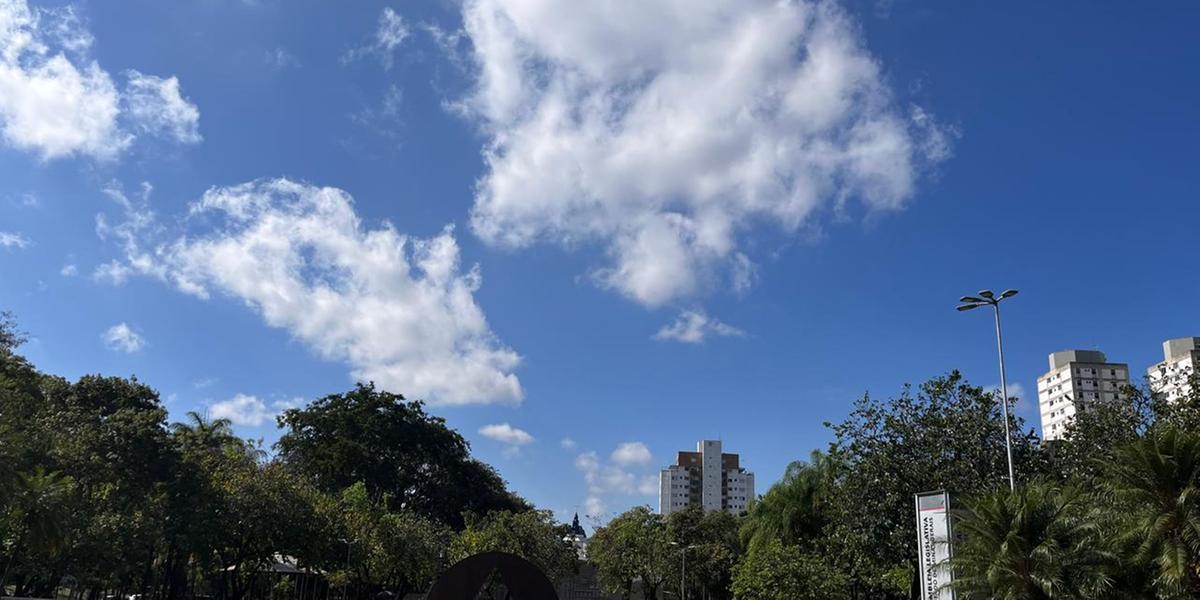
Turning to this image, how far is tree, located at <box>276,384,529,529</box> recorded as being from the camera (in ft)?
203

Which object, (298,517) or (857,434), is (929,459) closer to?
(857,434)

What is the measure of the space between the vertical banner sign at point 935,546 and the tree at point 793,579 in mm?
15549

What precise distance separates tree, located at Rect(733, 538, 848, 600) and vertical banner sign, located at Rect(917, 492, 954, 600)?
1555cm

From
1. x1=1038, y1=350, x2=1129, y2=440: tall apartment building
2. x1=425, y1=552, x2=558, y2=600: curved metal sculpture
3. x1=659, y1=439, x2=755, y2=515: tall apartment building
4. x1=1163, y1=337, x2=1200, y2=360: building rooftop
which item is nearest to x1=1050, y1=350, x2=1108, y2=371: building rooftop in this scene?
x1=1038, y1=350, x2=1129, y2=440: tall apartment building

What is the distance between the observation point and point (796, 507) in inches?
1887

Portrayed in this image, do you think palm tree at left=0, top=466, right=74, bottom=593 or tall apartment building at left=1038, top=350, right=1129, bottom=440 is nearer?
palm tree at left=0, top=466, right=74, bottom=593

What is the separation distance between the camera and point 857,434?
31328mm

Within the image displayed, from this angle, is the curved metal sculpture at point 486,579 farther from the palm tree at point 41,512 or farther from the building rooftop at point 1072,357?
the building rooftop at point 1072,357

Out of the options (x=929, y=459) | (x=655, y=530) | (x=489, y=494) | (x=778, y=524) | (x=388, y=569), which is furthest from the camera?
(x=489, y=494)

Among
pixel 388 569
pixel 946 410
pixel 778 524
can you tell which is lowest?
pixel 388 569

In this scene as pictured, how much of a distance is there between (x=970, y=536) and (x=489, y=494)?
5702 cm

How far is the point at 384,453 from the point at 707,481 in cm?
10000

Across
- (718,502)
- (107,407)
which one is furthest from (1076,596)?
(718,502)

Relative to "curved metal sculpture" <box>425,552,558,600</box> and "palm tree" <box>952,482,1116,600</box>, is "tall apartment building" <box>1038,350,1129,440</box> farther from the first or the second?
"curved metal sculpture" <box>425,552,558,600</box>
